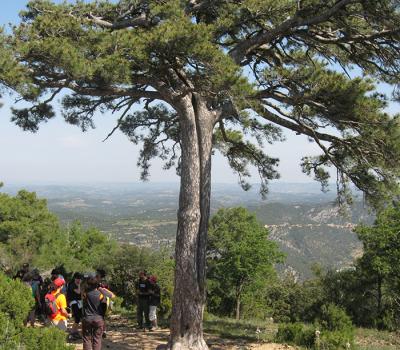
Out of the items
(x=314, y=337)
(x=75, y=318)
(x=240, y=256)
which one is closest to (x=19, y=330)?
(x=75, y=318)

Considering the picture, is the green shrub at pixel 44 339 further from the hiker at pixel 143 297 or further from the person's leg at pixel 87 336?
the hiker at pixel 143 297

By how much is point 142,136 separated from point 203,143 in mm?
3979

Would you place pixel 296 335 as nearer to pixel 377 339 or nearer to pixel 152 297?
pixel 152 297

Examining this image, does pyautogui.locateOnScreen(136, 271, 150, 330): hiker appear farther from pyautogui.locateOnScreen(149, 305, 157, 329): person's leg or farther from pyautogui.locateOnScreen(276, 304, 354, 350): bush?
pyautogui.locateOnScreen(276, 304, 354, 350): bush

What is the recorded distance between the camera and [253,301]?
113ft

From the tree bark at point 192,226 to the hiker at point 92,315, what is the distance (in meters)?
1.49

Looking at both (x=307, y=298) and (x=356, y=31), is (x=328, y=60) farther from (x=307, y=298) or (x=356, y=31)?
(x=307, y=298)

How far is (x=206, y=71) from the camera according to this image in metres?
6.64

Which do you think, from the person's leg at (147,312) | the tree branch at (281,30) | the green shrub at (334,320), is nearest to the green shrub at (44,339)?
the person's leg at (147,312)

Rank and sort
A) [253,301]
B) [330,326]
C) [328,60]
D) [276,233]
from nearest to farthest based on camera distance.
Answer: [328,60], [330,326], [253,301], [276,233]

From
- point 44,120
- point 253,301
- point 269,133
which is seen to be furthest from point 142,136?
point 253,301

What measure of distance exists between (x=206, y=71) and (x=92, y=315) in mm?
4099

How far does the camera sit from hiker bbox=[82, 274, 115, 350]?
5641 millimetres

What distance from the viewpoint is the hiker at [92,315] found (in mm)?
5641
